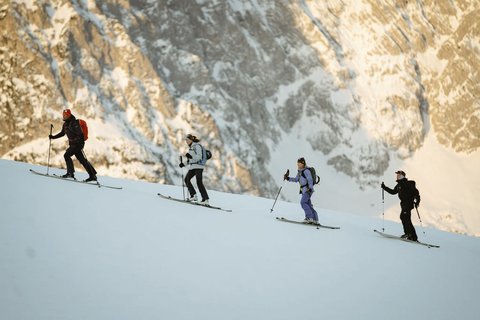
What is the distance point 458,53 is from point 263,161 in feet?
206

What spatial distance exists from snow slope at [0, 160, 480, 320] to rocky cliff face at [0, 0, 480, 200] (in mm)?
75019

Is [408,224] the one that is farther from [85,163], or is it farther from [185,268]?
[85,163]

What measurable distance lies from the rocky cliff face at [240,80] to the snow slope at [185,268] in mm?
75019

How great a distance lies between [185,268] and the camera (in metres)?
6.03

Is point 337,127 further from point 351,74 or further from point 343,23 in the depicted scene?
point 343,23

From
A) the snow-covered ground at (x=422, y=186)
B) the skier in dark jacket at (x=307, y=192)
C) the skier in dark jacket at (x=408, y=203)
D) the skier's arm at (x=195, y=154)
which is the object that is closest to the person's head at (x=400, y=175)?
the skier in dark jacket at (x=408, y=203)

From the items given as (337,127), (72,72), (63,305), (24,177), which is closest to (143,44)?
(72,72)

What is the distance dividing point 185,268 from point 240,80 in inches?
4196

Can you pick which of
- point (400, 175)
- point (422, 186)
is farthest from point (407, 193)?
point (422, 186)

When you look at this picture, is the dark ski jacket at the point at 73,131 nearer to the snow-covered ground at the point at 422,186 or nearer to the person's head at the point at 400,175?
the person's head at the point at 400,175

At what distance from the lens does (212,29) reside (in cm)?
11231

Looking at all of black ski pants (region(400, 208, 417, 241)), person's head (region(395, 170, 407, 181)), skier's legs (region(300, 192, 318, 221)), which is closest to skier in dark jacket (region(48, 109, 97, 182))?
skier's legs (region(300, 192, 318, 221))

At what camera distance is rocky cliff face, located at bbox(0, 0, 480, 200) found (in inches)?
3428

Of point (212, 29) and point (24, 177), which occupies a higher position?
point (212, 29)
